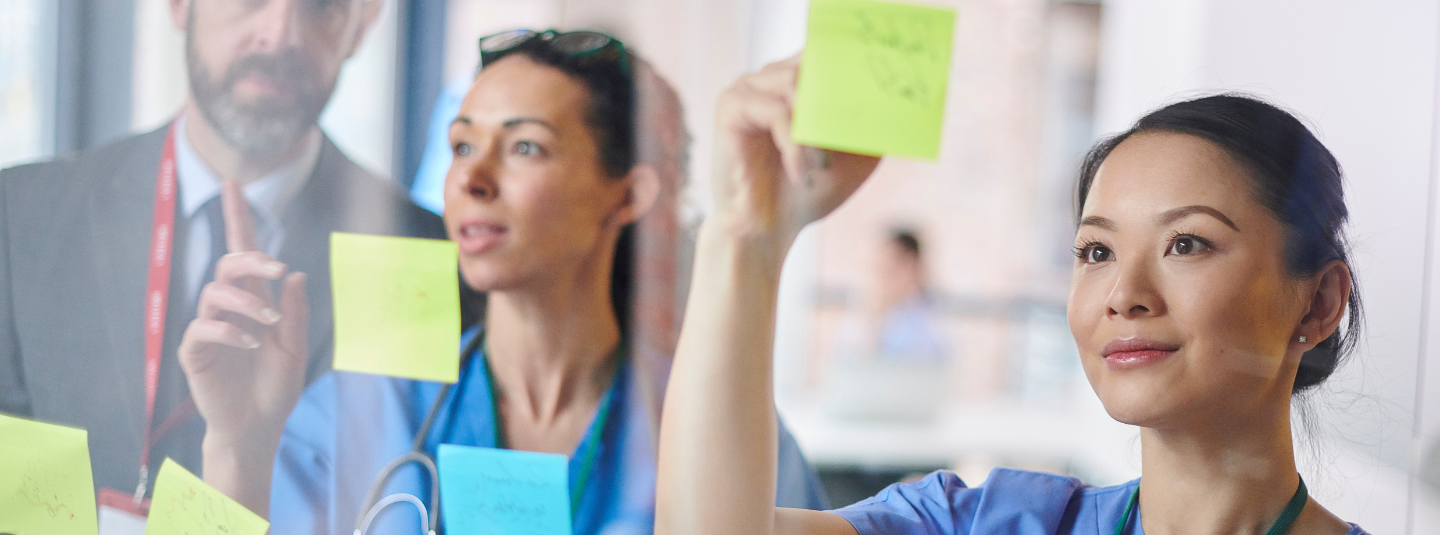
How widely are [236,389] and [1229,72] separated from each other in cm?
110

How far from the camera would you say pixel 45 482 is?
1.18 meters

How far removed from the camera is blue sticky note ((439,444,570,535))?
0.90m

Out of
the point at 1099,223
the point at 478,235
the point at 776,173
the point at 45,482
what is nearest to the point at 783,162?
the point at 776,173

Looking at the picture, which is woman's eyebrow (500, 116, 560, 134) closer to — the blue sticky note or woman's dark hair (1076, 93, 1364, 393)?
the blue sticky note

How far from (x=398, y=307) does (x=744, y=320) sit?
436mm

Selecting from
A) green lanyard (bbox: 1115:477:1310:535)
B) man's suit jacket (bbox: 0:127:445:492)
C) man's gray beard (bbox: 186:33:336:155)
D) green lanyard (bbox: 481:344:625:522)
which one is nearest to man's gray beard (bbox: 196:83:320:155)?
man's gray beard (bbox: 186:33:336:155)

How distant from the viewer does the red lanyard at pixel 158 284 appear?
1.14 meters

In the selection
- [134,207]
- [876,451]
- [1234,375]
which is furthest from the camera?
[134,207]

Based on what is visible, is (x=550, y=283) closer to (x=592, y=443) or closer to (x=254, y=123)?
(x=592, y=443)

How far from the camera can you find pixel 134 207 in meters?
1.17

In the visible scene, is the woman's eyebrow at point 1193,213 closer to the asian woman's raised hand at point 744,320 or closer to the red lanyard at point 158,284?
the asian woman's raised hand at point 744,320

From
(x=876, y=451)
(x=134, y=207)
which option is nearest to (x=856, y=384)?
(x=876, y=451)

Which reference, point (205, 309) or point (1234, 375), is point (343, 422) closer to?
point (205, 309)

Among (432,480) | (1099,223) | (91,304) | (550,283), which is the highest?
(1099,223)
